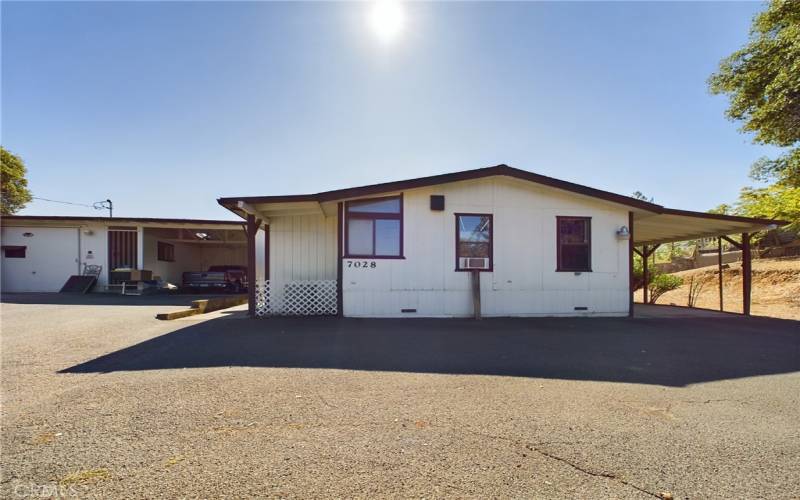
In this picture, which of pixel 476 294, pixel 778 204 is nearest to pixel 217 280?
pixel 476 294

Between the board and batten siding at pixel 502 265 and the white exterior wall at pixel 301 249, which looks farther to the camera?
the white exterior wall at pixel 301 249

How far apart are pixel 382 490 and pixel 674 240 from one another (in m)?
16.8

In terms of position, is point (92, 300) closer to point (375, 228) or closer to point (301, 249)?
point (301, 249)

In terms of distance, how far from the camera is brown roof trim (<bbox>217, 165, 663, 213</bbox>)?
8.83 meters

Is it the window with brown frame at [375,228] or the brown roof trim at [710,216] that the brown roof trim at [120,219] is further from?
the brown roof trim at [710,216]

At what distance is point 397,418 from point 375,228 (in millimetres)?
6414

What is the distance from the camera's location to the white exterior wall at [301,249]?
35.0ft

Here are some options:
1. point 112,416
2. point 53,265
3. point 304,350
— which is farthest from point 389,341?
point 53,265

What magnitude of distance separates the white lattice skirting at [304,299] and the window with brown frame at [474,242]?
328 cm

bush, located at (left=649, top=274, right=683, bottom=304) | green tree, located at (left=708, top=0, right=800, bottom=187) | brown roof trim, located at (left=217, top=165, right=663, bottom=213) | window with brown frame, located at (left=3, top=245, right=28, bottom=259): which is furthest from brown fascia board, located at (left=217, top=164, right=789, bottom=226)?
window with brown frame, located at (left=3, top=245, right=28, bottom=259)

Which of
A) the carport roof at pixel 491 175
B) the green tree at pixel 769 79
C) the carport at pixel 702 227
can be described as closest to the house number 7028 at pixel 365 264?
the carport roof at pixel 491 175

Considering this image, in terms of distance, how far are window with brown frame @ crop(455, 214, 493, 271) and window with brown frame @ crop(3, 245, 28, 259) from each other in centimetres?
1890

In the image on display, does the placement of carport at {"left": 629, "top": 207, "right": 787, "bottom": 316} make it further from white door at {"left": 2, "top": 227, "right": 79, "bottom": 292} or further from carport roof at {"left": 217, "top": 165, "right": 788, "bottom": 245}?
white door at {"left": 2, "top": 227, "right": 79, "bottom": 292}

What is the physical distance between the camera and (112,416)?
315cm
